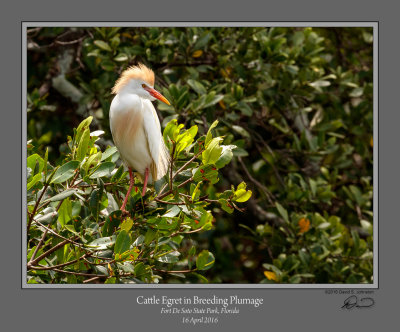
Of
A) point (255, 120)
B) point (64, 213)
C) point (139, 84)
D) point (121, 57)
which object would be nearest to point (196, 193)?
point (64, 213)

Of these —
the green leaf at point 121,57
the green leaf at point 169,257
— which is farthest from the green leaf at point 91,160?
the green leaf at point 121,57

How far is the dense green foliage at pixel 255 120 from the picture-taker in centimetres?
303

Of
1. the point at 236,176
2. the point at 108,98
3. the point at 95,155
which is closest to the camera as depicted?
the point at 95,155

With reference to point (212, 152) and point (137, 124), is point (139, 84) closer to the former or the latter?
point (137, 124)

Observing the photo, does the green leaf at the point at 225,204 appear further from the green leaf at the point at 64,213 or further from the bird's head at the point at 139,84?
the bird's head at the point at 139,84

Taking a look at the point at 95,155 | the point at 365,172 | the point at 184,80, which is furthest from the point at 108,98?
the point at 365,172

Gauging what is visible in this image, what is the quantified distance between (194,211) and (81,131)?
1.61ft

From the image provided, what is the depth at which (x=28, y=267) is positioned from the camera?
6.20 ft

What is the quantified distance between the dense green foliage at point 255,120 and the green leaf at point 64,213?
97 millimetres

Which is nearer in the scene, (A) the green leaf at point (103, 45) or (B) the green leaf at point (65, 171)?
(B) the green leaf at point (65, 171)

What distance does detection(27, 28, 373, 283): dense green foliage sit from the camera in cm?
303

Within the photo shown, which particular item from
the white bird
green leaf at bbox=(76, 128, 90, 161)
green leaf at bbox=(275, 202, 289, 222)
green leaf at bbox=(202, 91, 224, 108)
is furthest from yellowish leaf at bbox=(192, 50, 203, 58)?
green leaf at bbox=(76, 128, 90, 161)

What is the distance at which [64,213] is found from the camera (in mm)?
1955

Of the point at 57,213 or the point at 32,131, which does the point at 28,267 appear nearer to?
the point at 57,213
